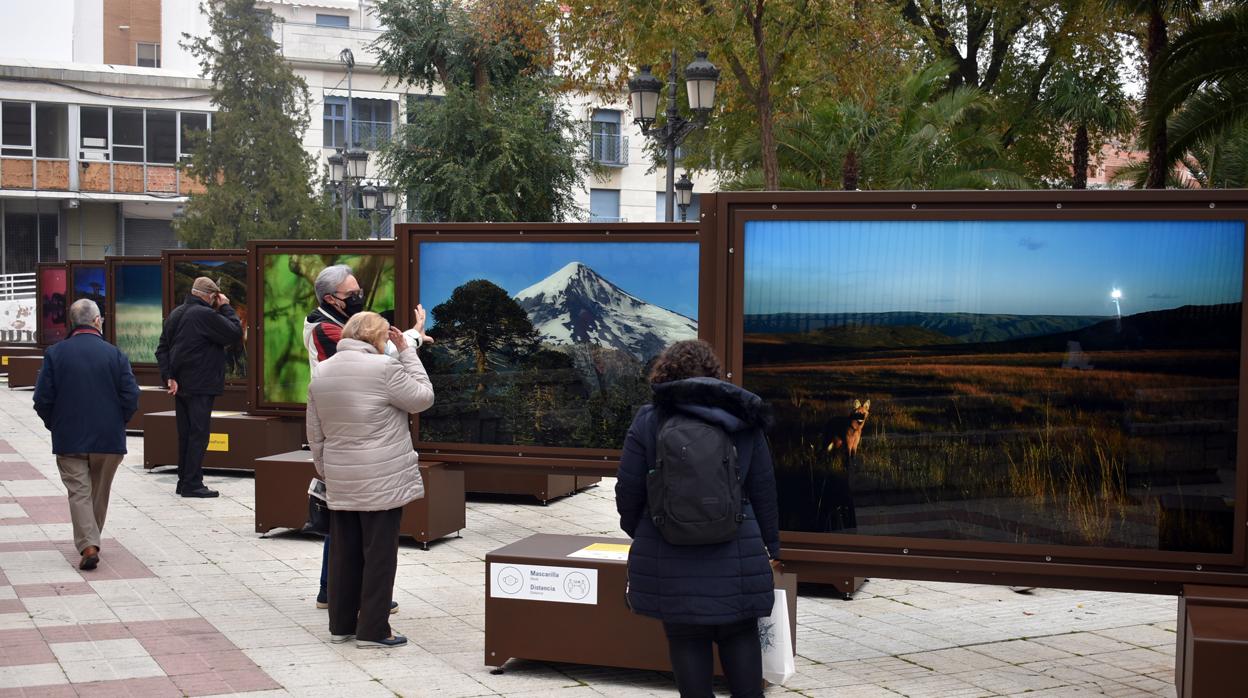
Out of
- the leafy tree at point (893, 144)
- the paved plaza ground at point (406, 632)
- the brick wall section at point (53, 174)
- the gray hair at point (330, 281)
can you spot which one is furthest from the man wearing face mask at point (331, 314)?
the brick wall section at point (53, 174)

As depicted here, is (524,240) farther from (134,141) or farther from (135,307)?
(134,141)

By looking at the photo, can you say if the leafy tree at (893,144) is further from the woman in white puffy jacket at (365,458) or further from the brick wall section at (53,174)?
the brick wall section at (53,174)

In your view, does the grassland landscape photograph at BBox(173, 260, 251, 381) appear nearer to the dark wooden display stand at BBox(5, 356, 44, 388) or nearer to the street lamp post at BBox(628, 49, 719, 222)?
the street lamp post at BBox(628, 49, 719, 222)

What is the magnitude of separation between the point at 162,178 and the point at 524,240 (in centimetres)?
4429

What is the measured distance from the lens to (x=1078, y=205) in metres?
6.29

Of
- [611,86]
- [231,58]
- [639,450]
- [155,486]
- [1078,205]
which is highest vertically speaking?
[231,58]

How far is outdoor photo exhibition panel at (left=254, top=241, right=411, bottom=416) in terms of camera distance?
1296 cm

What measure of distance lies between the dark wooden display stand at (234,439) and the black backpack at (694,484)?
29.8 feet

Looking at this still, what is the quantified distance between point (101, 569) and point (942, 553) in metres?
5.65

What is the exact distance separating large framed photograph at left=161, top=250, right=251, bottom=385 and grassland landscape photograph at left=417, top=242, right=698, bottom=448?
572cm

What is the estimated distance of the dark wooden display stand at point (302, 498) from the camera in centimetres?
1018

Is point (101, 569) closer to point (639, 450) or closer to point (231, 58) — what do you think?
point (639, 450)

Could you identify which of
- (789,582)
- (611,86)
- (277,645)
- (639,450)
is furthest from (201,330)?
(611,86)

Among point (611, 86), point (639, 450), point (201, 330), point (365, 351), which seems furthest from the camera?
point (611, 86)
